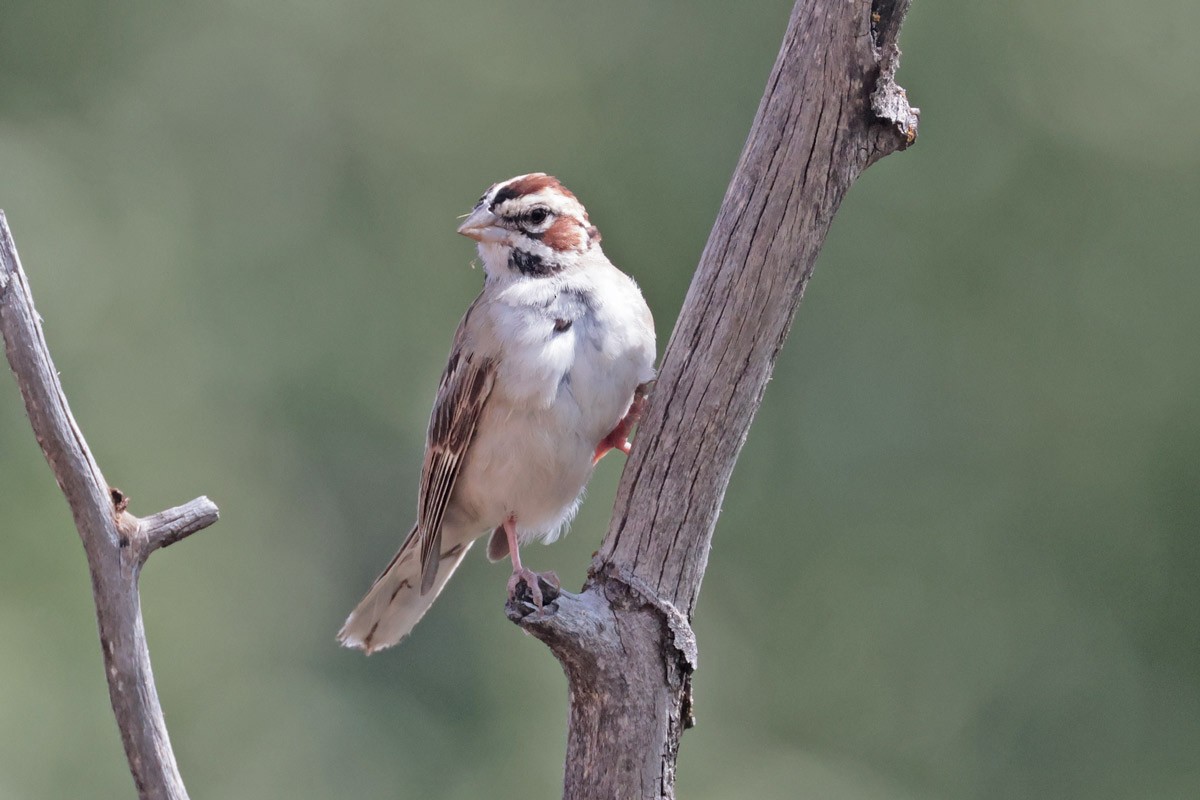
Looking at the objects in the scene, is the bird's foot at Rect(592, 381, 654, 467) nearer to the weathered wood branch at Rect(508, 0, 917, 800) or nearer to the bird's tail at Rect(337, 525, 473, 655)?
the weathered wood branch at Rect(508, 0, 917, 800)

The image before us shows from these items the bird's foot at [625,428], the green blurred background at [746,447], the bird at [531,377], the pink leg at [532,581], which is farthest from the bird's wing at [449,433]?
the green blurred background at [746,447]

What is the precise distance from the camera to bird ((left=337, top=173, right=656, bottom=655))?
14.6 feet

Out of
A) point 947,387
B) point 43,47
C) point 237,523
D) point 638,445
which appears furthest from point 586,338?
point 43,47

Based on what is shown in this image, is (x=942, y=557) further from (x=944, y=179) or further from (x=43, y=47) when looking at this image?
(x=43, y=47)

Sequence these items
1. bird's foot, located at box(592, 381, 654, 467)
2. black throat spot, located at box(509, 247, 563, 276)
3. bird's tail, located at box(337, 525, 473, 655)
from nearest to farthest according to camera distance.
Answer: bird's foot, located at box(592, 381, 654, 467)
black throat spot, located at box(509, 247, 563, 276)
bird's tail, located at box(337, 525, 473, 655)

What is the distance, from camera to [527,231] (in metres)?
4.67

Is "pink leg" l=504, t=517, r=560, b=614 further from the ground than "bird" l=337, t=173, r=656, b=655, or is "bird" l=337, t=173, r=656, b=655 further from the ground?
"bird" l=337, t=173, r=656, b=655

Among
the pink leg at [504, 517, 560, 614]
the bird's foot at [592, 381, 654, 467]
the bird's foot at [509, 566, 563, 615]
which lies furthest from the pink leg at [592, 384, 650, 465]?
the bird's foot at [509, 566, 563, 615]

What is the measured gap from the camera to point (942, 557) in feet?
33.1

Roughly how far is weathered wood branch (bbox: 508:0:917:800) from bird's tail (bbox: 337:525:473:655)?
126 cm

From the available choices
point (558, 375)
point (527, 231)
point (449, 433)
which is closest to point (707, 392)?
point (558, 375)

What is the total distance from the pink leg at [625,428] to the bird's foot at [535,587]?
73 cm

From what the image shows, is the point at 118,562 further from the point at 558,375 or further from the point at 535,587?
the point at 558,375

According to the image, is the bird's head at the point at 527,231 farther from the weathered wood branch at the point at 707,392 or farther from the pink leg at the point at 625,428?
the weathered wood branch at the point at 707,392
